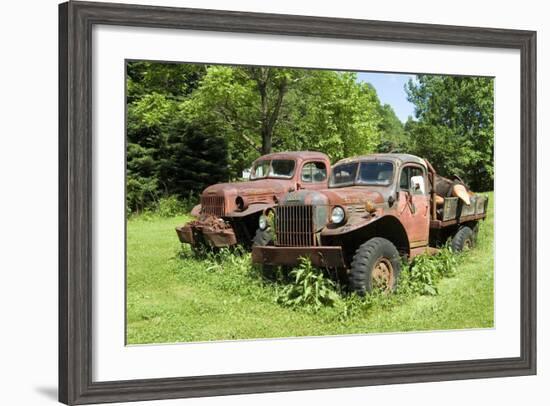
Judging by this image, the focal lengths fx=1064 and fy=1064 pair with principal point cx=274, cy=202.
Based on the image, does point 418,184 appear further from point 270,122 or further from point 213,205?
point 213,205

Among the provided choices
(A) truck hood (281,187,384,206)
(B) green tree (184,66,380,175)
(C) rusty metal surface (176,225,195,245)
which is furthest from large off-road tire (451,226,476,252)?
(C) rusty metal surface (176,225,195,245)

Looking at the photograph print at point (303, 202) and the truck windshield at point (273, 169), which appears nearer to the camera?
the photograph print at point (303, 202)

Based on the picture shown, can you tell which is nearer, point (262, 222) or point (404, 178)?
point (262, 222)

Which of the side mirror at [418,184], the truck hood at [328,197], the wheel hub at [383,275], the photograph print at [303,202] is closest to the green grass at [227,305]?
the photograph print at [303,202]

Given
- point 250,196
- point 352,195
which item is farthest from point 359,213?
point 250,196

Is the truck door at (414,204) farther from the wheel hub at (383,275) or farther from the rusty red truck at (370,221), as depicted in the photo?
the wheel hub at (383,275)

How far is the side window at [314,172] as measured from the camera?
11.7 meters

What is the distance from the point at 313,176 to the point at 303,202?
0.31m

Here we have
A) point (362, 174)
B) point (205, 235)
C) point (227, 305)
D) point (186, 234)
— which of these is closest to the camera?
point (227, 305)

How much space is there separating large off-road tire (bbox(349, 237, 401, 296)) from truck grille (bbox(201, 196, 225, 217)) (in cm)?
154

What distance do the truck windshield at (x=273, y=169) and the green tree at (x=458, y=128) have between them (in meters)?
1.45

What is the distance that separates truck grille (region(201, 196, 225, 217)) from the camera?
1119 centimetres

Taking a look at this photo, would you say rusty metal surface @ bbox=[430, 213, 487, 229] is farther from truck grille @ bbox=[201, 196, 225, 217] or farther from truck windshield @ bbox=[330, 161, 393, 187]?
truck grille @ bbox=[201, 196, 225, 217]

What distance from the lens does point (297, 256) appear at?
11.5 metres
